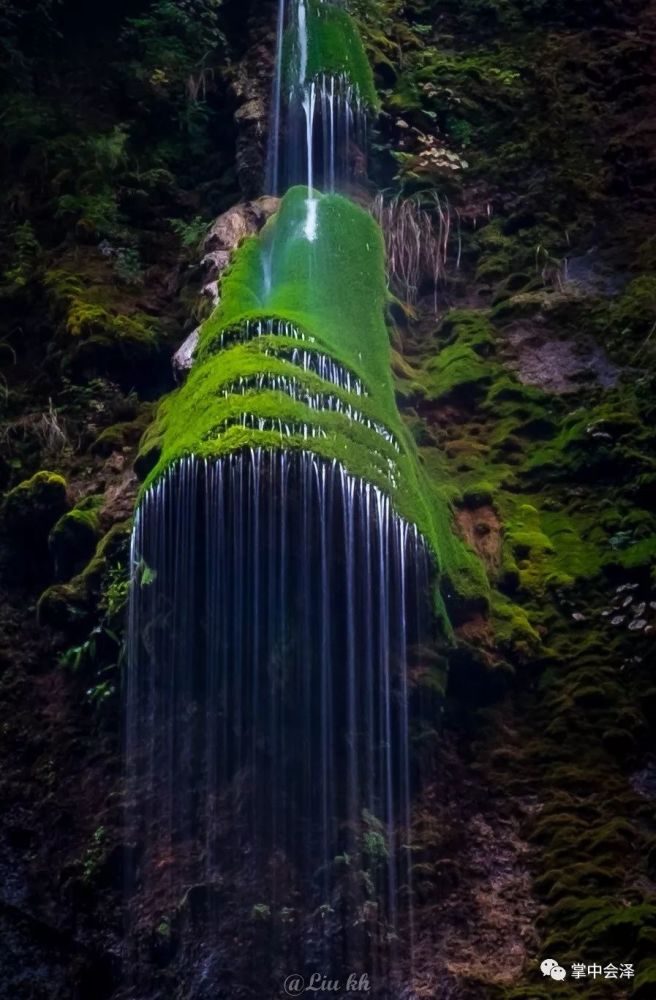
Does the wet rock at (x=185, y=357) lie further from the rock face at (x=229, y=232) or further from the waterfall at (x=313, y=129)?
the waterfall at (x=313, y=129)

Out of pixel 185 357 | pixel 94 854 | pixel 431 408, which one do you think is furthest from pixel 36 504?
pixel 431 408

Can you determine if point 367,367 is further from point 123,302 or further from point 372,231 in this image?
point 123,302

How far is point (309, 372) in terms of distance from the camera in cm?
820

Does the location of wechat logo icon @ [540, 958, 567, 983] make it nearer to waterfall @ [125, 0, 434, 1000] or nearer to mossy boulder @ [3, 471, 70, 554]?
waterfall @ [125, 0, 434, 1000]

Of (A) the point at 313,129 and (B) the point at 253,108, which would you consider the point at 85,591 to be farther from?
(B) the point at 253,108

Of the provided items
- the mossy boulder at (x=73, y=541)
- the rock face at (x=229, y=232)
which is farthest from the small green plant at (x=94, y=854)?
the rock face at (x=229, y=232)

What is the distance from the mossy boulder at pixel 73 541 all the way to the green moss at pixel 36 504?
0.30 metres

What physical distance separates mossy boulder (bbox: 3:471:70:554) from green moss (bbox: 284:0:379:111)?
5686mm

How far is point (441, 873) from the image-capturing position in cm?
728

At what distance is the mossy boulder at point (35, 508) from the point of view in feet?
31.6

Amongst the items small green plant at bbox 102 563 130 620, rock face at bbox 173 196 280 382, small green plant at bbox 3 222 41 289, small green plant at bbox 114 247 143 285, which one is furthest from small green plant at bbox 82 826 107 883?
small green plant at bbox 3 222 41 289

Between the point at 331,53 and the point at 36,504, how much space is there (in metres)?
6.47

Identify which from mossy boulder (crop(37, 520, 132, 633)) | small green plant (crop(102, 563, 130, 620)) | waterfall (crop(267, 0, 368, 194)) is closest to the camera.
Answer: small green plant (crop(102, 563, 130, 620))

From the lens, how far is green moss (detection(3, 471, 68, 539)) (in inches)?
380
